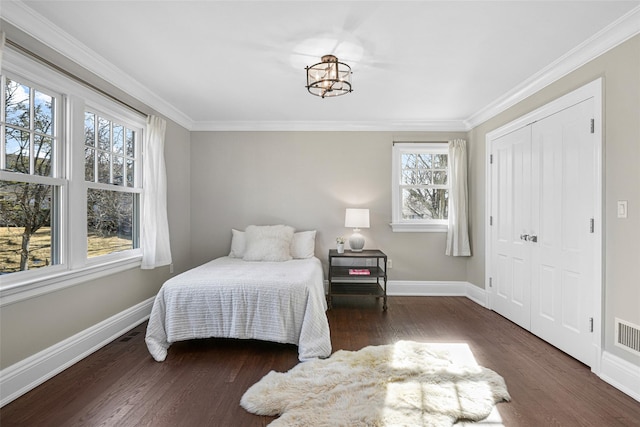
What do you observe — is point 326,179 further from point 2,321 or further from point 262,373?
point 2,321

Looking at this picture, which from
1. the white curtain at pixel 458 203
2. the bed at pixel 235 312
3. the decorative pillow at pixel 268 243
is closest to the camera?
the bed at pixel 235 312

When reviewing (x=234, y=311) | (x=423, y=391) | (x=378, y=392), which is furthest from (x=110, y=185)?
(x=423, y=391)

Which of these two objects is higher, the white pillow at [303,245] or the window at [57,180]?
the window at [57,180]

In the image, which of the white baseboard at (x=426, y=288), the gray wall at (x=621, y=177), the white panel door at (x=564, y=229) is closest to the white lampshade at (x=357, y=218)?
the white baseboard at (x=426, y=288)

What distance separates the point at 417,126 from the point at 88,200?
3969 millimetres

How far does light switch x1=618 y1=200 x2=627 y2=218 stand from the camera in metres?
2.18

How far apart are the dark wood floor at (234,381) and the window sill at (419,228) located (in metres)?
1.47

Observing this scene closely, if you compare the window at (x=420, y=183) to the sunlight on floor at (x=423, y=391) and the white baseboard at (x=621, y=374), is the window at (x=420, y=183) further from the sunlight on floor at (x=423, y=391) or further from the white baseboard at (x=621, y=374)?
the white baseboard at (x=621, y=374)

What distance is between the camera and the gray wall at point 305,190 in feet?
15.3

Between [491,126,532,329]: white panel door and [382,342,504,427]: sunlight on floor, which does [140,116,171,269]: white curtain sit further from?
[491,126,532,329]: white panel door

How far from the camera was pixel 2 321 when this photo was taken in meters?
1.97

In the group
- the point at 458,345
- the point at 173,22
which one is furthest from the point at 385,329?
the point at 173,22

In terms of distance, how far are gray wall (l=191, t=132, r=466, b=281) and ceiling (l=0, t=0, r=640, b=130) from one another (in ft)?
3.07

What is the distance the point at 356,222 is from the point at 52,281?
3.13 m
